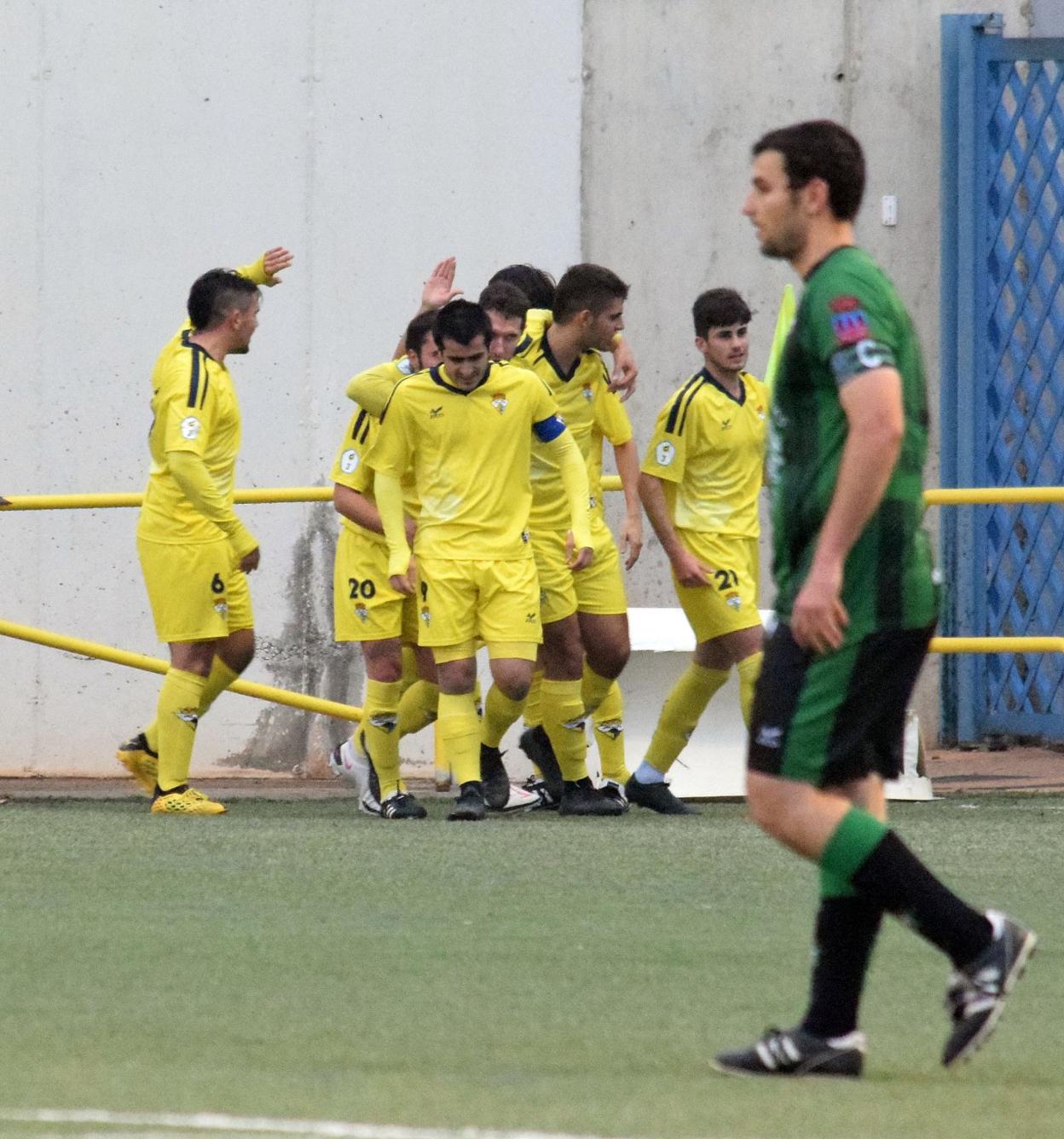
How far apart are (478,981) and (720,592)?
4079 millimetres

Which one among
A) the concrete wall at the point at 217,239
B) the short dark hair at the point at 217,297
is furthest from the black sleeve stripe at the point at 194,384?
the concrete wall at the point at 217,239

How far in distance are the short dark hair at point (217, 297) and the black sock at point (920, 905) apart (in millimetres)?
5329

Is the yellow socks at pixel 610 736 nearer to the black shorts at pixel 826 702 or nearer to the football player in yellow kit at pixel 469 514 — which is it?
the football player in yellow kit at pixel 469 514

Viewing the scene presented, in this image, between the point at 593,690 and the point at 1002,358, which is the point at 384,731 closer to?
the point at 593,690

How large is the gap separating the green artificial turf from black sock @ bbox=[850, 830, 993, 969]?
24 centimetres

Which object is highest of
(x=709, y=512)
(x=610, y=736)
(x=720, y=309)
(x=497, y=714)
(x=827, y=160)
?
(x=720, y=309)

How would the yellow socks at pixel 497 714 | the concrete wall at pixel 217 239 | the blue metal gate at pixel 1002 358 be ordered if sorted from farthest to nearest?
the blue metal gate at pixel 1002 358 < the concrete wall at pixel 217 239 < the yellow socks at pixel 497 714

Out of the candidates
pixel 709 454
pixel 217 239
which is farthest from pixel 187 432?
pixel 217 239

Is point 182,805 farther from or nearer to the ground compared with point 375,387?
nearer to the ground

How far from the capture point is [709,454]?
362 inches

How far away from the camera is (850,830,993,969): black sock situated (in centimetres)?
422

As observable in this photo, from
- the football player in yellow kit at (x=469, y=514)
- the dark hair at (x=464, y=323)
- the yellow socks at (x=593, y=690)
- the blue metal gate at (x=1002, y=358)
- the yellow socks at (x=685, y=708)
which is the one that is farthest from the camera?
the blue metal gate at (x=1002, y=358)

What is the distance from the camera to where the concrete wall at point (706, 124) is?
11.9m

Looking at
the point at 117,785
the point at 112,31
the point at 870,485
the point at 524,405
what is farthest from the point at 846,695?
the point at 112,31
